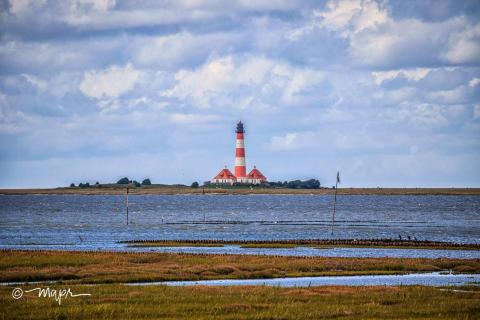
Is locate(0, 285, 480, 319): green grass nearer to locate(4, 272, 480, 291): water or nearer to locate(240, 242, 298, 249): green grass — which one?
locate(4, 272, 480, 291): water

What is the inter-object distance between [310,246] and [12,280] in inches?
1389

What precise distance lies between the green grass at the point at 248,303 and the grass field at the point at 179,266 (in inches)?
241

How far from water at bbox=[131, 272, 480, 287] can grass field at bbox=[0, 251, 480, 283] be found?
5.29ft

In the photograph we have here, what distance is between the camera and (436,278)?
170 feet

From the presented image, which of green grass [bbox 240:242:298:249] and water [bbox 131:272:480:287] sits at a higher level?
green grass [bbox 240:242:298:249]

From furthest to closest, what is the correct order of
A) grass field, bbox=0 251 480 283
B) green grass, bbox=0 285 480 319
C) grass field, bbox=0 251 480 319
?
grass field, bbox=0 251 480 283, grass field, bbox=0 251 480 319, green grass, bbox=0 285 480 319

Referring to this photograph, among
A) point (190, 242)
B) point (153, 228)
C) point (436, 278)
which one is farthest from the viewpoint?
point (153, 228)

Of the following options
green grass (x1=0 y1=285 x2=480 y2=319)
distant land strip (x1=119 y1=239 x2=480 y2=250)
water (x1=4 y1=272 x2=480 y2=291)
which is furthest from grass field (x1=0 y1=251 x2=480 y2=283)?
distant land strip (x1=119 y1=239 x2=480 y2=250)

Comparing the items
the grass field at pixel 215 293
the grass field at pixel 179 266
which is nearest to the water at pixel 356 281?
the grass field at pixel 179 266

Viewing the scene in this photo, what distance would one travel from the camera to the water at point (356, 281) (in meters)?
48.1

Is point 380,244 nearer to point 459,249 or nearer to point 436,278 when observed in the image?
point 459,249

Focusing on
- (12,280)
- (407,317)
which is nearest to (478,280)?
(407,317)

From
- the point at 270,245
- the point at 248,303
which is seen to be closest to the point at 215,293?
the point at 248,303

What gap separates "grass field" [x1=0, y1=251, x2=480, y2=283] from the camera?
164ft
